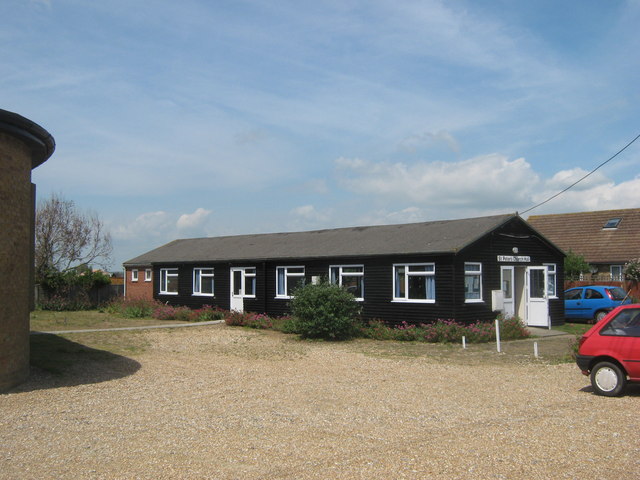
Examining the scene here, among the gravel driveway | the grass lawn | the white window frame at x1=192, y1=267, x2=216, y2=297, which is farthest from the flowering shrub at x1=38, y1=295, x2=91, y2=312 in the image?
the gravel driveway

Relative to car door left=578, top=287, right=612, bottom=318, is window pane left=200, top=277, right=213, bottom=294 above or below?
above

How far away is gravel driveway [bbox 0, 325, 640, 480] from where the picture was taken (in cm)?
657

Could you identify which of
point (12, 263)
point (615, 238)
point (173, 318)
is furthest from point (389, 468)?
point (615, 238)

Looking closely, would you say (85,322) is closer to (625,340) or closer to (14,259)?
(14,259)

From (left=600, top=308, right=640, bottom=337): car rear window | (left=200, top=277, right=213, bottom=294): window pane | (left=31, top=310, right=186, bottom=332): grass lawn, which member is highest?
(left=200, top=277, right=213, bottom=294): window pane

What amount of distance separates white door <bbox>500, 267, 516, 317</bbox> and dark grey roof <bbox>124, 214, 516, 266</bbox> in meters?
1.88

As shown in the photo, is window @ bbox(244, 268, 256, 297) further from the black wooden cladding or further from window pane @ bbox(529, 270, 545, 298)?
window pane @ bbox(529, 270, 545, 298)

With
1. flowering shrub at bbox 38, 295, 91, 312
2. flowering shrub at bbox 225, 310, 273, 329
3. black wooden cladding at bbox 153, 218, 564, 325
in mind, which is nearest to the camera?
black wooden cladding at bbox 153, 218, 564, 325

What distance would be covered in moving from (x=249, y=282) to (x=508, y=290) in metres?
10.6

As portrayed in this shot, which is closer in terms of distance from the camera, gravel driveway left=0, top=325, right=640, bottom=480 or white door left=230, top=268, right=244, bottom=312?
gravel driveway left=0, top=325, right=640, bottom=480

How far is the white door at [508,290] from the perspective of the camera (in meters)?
21.8

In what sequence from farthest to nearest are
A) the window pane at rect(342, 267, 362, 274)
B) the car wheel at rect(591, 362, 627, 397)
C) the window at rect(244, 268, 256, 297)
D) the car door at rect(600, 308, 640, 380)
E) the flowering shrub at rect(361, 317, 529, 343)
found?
the window at rect(244, 268, 256, 297) < the window pane at rect(342, 267, 362, 274) < the flowering shrub at rect(361, 317, 529, 343) < the car wheel at rect(591, 362, 627, 397) < the car door at rect(600, 308, 640, 380)

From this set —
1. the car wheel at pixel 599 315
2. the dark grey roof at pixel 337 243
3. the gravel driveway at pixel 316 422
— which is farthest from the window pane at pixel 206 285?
the car wheel at pixel 599 315

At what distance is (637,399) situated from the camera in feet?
32.8
